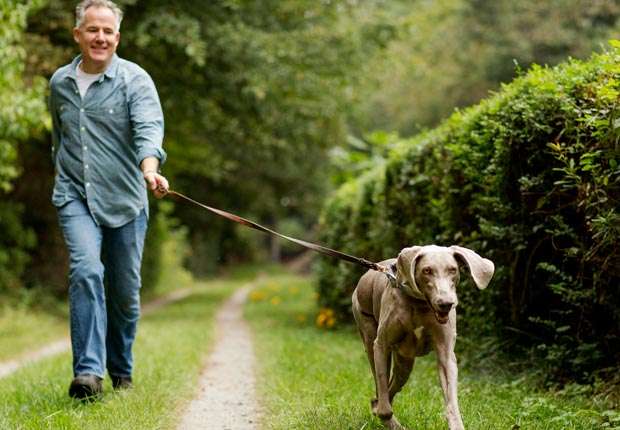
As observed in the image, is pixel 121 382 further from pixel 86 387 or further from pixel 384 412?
pixel 384 412

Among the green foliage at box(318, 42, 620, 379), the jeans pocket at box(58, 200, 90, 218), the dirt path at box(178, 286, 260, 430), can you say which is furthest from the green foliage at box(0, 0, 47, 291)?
the green foliage at box(318, 42, 620, 379)

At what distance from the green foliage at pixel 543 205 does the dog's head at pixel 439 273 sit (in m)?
1.15

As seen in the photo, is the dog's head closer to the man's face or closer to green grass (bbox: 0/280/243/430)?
green grass (bbox: 0/280/243/430)

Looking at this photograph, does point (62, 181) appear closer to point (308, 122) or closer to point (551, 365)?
point (551, 365)

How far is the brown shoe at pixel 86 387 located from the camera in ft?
15.9

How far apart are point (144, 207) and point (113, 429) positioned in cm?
188

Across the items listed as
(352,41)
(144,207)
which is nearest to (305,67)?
(352,41)

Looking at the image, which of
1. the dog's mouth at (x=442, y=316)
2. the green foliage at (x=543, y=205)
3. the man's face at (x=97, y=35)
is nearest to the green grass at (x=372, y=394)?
the green foliage at (x=543, y=205)

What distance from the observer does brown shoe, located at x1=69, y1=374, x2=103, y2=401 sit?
485 cm

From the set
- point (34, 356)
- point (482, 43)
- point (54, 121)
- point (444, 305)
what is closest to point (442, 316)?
point (444, 305)

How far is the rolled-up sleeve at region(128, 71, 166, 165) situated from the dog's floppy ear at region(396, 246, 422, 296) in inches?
83.3

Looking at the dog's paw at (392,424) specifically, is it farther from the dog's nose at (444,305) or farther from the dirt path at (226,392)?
the dirt path at (226,392)

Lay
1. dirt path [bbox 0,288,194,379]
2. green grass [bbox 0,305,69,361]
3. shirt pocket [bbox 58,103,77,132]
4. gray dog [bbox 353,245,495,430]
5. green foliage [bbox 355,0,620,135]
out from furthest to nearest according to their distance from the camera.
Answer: green foliage [bbox 355,0,620,135] → green grass [bbox 0,305,69,361] → dirt path [bbox 0,288,194,379] → shirt pocket [bbox 58,103,77,132] → gray dog [bbox 353,245,495,430]

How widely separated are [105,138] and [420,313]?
2.75 m
